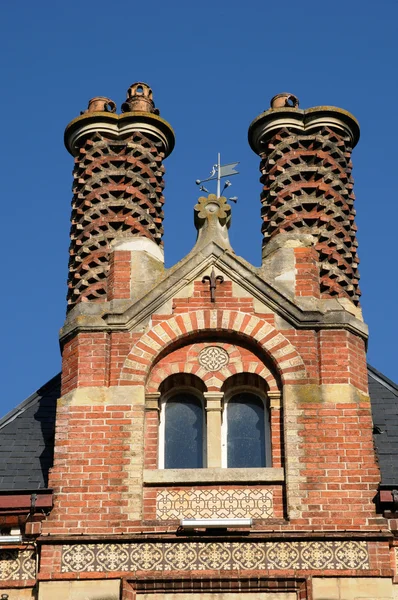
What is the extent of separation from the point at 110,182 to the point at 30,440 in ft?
12.9

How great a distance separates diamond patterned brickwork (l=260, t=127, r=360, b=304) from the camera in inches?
778

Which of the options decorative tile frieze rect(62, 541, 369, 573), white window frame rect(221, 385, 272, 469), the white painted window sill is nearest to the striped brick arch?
white window frame rect(221, 385, 272, 469)

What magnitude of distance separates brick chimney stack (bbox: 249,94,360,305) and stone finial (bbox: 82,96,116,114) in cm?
205

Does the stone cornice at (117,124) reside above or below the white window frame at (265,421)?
above

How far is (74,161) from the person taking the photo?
21.3 metres

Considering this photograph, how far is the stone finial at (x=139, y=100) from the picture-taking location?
21453 millimetres

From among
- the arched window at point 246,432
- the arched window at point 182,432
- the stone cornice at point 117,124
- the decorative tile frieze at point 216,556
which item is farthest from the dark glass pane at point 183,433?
the stone cornice at point 117,124

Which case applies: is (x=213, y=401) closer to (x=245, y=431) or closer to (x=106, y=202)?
(x=245, y=431)

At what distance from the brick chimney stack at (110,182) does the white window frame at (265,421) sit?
215 centimetres

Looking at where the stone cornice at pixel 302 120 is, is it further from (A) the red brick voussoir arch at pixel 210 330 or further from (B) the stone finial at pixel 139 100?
(A) the red brick voussoir arch at pixel 210 330

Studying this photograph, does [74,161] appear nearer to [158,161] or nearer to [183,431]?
[158,161]

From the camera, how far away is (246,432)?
1844 centimetres

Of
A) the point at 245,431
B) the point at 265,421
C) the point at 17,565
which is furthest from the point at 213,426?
the point at 17,565

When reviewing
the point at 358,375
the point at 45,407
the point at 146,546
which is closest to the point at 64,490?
the point at 146,546
